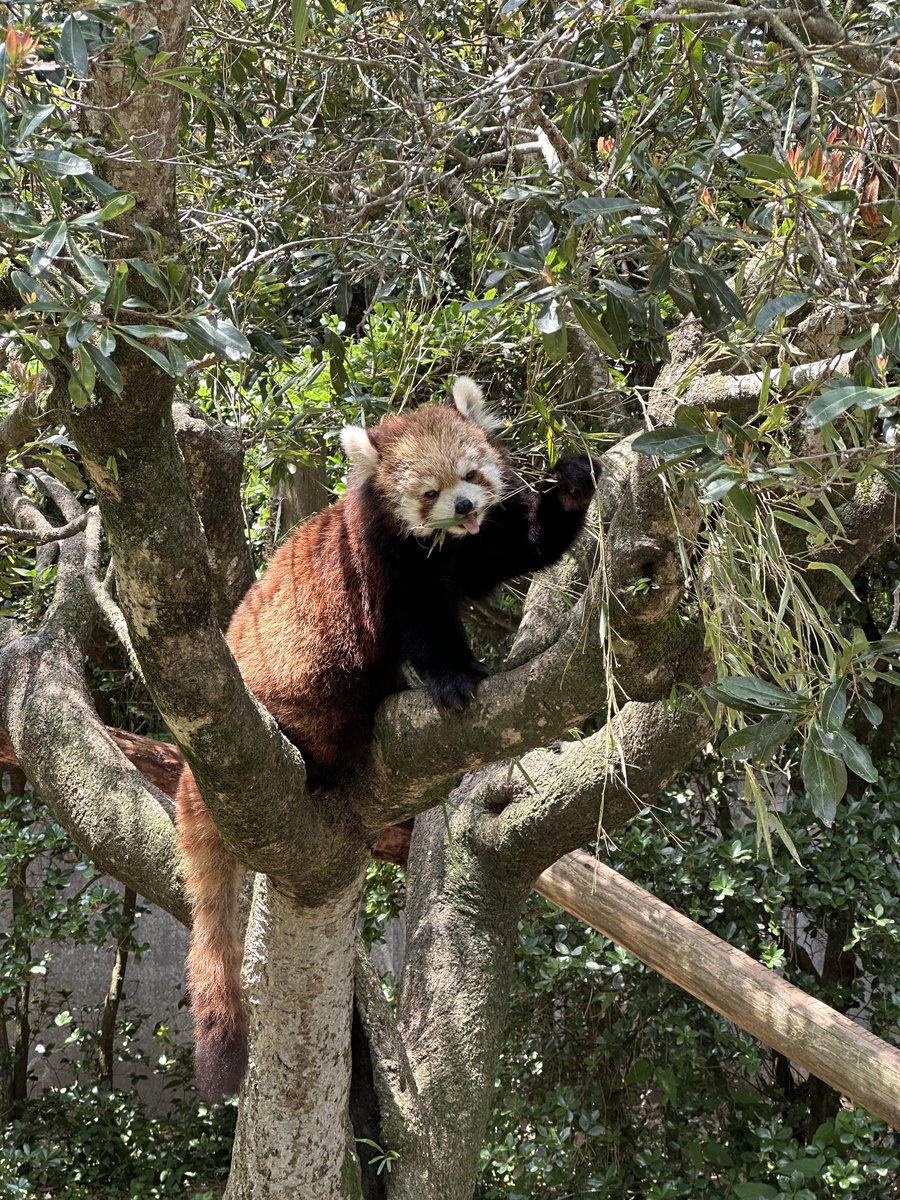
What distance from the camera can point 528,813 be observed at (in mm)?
3494

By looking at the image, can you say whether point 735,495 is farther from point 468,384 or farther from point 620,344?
point 468,384

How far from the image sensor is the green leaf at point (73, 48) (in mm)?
1639

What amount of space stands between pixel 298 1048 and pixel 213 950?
0.41m

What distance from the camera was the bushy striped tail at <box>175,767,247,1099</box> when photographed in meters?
3.24

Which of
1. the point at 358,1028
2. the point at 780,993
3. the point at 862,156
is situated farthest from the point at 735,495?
the point at 358,1028

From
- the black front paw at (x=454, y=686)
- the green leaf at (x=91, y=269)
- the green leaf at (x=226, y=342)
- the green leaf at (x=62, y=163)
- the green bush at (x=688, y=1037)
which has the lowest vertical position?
the green bush at (x=688, y=1037)

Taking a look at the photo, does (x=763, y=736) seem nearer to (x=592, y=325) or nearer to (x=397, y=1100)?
(x=592, y=325)

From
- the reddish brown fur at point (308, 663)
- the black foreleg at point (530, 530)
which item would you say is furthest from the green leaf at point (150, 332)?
the reddish brown fur at point (308, 663)

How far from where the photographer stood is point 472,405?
345 cm

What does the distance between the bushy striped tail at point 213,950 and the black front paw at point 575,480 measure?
4.34 feet

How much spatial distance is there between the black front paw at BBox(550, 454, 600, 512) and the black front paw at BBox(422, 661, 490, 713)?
0.50 metres

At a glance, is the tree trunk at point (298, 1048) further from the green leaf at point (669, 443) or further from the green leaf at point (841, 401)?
the green leaf at point (841, 401)

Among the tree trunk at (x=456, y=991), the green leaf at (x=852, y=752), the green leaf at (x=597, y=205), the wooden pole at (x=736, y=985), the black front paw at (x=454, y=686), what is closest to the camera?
the green leaf at (x=852, y=752)

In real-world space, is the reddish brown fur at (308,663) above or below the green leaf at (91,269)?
below
